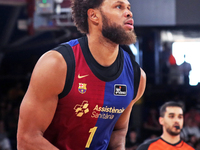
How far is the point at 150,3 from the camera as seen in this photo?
268 inches

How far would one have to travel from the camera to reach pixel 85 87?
6.88 ft

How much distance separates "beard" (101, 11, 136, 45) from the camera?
7.33 ft

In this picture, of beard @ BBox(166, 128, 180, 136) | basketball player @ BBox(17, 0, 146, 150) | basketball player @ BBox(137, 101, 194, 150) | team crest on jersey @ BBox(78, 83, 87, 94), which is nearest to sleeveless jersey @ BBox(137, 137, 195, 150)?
basketball player @ BBox(137, 101, 194, 150)

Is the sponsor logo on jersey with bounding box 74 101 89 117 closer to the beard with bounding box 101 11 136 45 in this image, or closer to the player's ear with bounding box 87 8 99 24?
the beard with bounding box 101 11 136 45

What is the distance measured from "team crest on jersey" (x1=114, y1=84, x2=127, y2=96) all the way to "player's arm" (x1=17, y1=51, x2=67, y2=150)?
1.46 ft

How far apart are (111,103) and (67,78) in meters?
0.40

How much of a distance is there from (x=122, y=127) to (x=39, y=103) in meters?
0.92

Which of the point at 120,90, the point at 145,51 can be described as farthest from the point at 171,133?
the point at 145,51

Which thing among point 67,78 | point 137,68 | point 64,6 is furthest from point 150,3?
point 67,78

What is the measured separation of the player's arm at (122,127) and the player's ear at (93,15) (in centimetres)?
60

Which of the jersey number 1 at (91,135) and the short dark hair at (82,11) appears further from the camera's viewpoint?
the short dark hair at (82,11)

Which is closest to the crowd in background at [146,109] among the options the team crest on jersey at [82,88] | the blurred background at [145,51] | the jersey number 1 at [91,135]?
the blurred background at [145,51]

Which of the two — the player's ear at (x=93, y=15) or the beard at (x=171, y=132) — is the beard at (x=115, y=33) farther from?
the beard at (x=171, y=132)

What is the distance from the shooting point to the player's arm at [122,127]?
2.48 m
